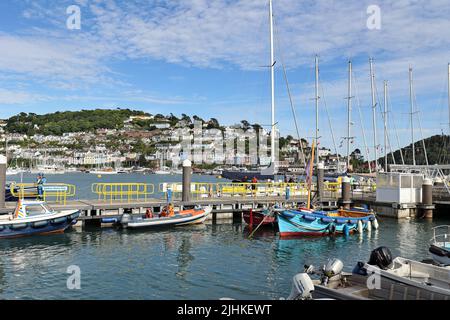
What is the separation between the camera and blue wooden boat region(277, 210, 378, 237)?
26.1m

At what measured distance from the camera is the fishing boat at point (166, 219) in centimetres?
2709

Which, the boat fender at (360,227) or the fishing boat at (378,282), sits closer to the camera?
the fishing boat at (378,282)

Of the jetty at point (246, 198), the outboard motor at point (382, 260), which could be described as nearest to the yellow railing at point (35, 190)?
the jetty at point (246, 198)

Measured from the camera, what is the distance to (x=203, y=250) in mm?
22078

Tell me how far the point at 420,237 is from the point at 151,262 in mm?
18805

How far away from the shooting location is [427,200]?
36.3 m

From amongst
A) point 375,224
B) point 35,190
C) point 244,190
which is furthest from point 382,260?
point 35,190

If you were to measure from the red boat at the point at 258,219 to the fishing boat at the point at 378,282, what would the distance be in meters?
14.4

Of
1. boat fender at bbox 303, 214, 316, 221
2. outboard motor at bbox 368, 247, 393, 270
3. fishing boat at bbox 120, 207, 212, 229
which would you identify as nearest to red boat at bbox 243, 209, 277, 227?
boat fender at bbox 303, 214, 316, 221

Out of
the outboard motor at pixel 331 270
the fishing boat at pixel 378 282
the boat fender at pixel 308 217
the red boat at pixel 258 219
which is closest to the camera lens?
the fishing boat at pixel 378 282

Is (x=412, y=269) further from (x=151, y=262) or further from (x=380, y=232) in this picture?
(x=380, y=232)

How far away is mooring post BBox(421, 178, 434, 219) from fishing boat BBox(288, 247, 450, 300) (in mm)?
25138

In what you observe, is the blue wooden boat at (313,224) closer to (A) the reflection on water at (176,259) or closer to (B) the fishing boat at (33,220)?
(A) the reflection on water at (176,259)
